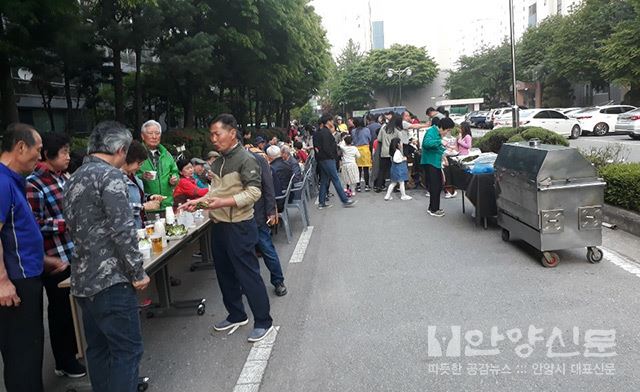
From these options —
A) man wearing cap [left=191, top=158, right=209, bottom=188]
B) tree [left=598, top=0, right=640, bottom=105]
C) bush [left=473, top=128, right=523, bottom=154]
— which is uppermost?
tree [left=598, top=0, right=640, bottom=105]

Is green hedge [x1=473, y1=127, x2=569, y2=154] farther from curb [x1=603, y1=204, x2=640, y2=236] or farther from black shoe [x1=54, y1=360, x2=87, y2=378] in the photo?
black shoe [x1=54, y1=360, x2=87, y2=378]

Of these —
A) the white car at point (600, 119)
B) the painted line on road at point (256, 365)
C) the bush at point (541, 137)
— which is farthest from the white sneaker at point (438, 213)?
the white car at point (600, 119)

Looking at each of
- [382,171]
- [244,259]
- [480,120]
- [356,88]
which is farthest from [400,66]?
[244,259]

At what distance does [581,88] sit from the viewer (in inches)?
1900

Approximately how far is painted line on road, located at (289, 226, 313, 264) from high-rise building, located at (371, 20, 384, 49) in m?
112

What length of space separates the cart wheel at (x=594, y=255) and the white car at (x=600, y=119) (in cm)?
2122

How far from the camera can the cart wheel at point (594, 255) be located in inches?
229

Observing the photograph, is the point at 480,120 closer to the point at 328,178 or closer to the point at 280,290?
the point at 328,178

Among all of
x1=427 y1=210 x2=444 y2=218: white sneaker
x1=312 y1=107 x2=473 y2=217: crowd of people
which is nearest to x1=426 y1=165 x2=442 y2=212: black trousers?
x1=312 y1=107 x2=473 y2=217: crowd of people

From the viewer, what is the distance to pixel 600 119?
2480 cm

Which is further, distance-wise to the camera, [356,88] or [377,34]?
[377,34]

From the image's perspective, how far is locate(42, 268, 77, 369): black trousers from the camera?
12.7ft

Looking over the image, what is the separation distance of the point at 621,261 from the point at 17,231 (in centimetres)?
580

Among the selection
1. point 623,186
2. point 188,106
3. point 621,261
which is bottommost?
point 621,261
